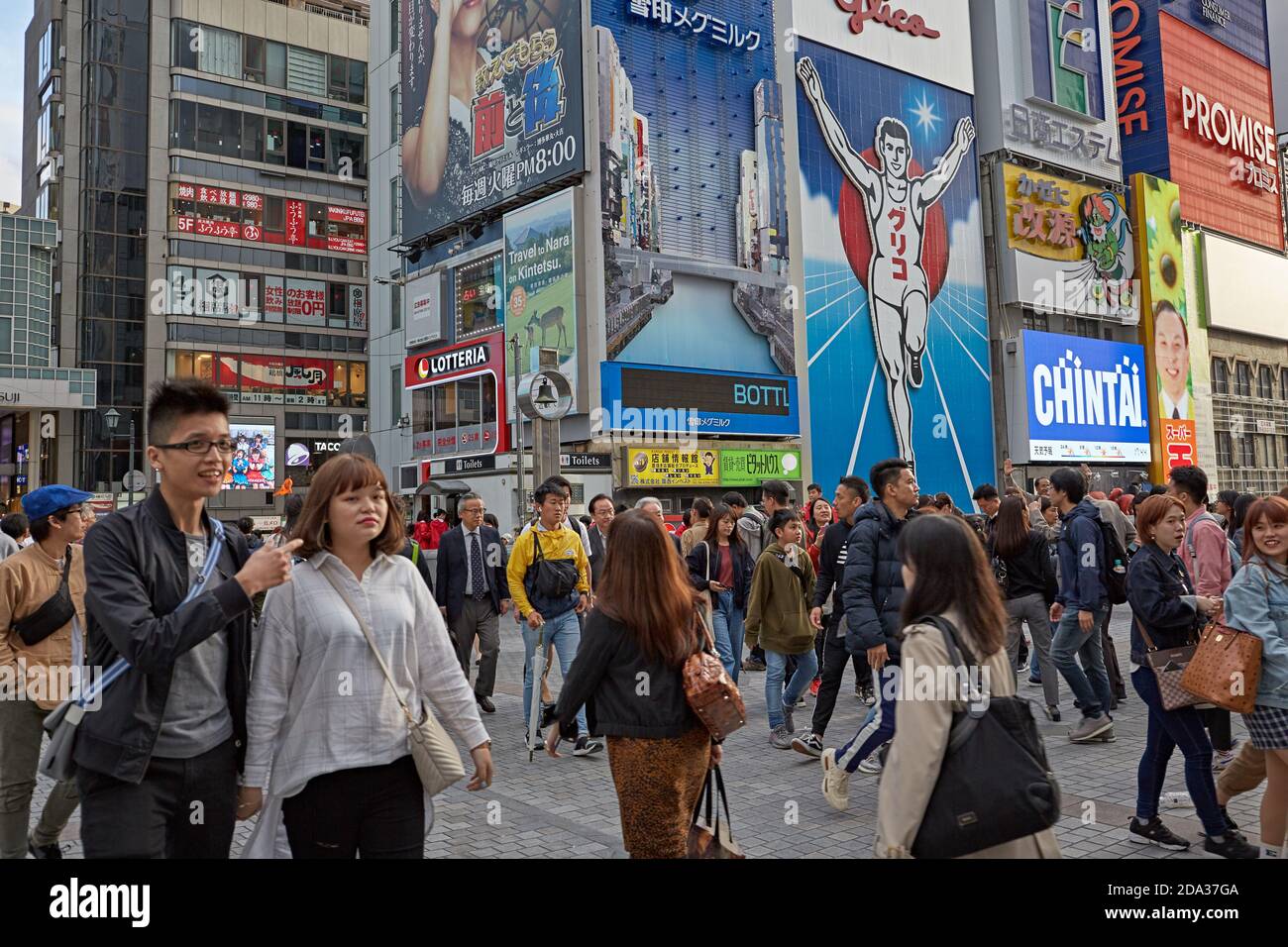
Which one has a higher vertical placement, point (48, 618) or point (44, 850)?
point (48, 618)

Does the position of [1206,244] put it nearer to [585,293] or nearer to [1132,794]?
[585,293]

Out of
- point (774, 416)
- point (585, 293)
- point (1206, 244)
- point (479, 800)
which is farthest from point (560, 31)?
point (1206, 244)

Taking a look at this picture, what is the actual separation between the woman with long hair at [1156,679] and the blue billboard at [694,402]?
2380 centimetres

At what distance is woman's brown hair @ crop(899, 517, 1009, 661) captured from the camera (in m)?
2.85

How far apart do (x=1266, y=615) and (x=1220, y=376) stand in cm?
5823

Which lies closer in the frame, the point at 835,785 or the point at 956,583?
the point at 956,583

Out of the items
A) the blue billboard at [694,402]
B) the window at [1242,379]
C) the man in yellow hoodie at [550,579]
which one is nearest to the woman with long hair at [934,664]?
the man in yellow hoodie at [550,579]

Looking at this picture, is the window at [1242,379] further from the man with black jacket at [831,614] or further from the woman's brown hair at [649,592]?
the woman's brown hair at [649,592]

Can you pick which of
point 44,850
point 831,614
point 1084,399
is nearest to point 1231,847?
point 831,614

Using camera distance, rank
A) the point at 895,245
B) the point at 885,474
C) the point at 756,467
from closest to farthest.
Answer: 1. the point at 885,474
2. the point at 756,467
3. the point at 895,245

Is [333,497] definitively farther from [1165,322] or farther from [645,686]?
[1165,322]

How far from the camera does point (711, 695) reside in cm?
361

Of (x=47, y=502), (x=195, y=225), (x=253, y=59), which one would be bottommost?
(x=47, y=502)

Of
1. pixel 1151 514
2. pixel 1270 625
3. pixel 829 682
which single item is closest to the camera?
pixel 1270 625
